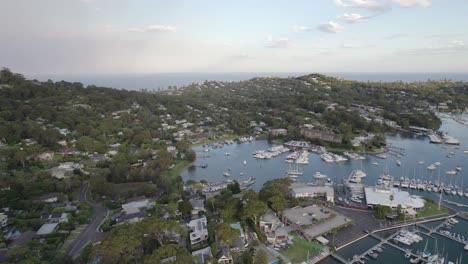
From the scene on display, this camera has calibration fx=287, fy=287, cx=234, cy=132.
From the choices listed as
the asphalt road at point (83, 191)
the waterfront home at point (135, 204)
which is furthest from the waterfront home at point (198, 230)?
the asphalt road at point (83, 191)

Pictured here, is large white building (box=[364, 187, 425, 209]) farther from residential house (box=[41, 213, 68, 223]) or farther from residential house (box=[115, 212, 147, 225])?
residential house (box=[41, 213, 68, 223])

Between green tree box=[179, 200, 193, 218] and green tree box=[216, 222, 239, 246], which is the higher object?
green tree box=[216, 222, 239, 246]

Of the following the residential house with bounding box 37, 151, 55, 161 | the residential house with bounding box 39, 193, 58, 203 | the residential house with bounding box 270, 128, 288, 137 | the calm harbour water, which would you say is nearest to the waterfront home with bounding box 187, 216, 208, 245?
the calm harbour water

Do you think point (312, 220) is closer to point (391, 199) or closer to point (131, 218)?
point (391, 199)

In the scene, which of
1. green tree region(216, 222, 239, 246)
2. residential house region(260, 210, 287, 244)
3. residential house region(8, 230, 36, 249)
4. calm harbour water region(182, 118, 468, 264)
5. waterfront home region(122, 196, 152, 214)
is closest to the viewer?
green tree region(216, 222, 239, 246)

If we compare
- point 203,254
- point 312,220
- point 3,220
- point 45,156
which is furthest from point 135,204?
point 45,156

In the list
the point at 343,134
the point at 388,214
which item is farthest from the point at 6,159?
the point at 343,134

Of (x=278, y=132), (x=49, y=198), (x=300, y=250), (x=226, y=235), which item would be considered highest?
(x=226, y=235)
